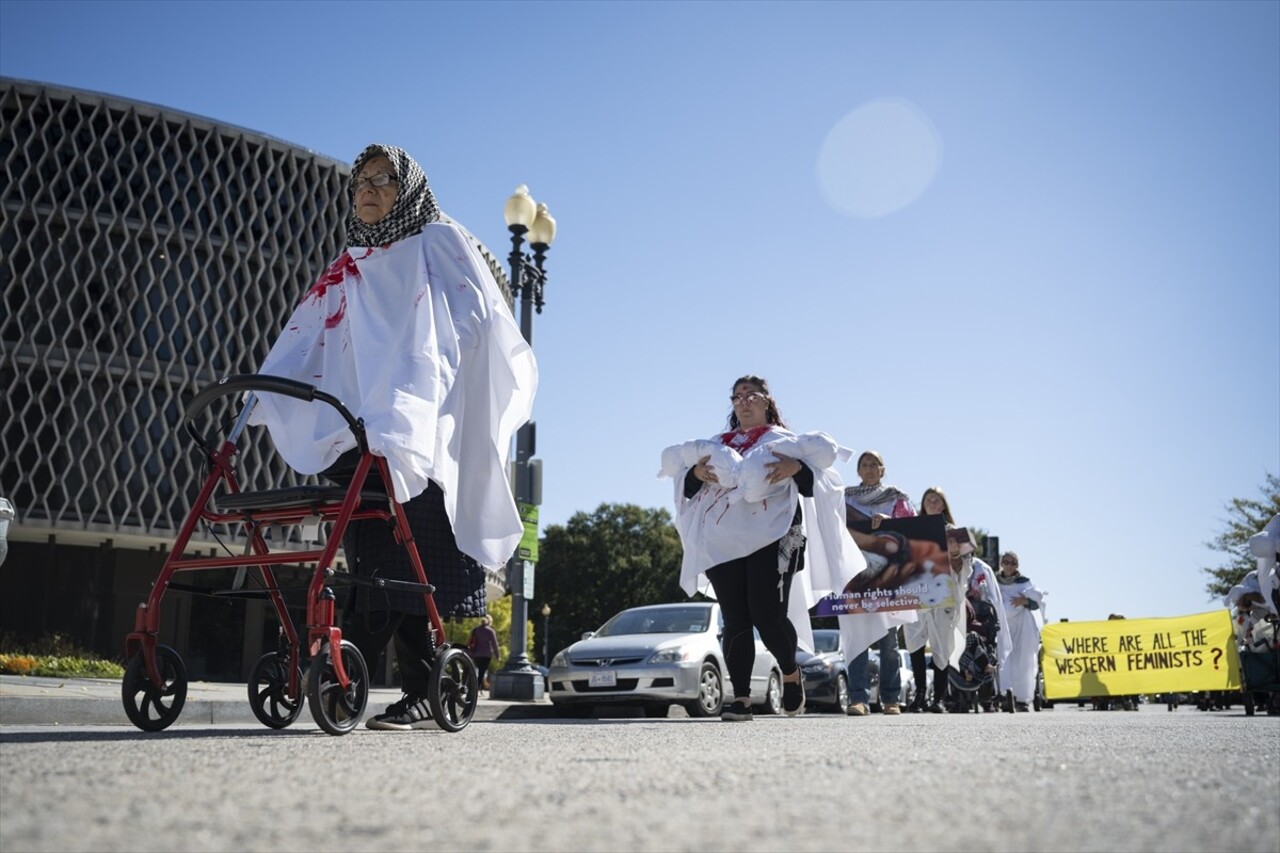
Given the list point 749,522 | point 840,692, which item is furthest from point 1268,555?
point 840,692

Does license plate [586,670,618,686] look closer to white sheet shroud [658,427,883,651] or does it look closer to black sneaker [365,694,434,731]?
white sheet shroud [658,427,883,651]

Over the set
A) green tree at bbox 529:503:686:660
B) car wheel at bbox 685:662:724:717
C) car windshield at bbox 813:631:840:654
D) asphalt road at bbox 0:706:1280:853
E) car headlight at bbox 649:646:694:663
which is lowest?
car wheel at bbox 685:662:724:717

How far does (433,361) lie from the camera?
477cm

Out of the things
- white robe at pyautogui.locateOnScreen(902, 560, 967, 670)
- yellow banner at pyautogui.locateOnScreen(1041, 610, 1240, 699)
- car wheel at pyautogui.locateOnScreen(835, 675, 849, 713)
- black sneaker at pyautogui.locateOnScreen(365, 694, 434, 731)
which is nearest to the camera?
black sneaker at pyautogui.locateOnScreen(365, 694, 434, 731)

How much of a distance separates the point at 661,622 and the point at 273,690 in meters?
9.58

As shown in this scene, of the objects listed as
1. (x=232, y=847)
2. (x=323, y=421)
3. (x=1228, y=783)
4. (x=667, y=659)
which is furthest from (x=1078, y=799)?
(x=667, y=659)

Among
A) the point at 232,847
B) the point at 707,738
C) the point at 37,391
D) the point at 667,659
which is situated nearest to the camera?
the point at 232,847

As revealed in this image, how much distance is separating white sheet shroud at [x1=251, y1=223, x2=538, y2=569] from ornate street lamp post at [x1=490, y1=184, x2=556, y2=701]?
9937mm

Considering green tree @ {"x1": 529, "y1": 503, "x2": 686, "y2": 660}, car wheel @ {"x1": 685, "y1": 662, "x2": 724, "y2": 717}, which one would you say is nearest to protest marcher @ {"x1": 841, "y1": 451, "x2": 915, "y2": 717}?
car wheel @ {"x1": 685, "y1": 662, "x2": 724, "y2": 717}

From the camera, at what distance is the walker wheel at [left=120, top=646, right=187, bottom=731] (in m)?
4.29

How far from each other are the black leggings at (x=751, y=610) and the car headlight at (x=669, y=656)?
4.81 meters

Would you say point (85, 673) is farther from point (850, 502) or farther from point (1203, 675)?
point (1203, 675)

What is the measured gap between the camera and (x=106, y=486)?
122 ft

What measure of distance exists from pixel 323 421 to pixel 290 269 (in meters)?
38.6
